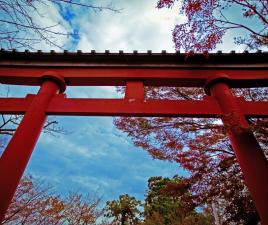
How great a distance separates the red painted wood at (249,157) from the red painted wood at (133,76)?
1.27m

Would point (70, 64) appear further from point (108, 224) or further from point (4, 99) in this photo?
point (108, 224)

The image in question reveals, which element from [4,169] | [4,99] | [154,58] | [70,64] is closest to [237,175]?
[154,58]

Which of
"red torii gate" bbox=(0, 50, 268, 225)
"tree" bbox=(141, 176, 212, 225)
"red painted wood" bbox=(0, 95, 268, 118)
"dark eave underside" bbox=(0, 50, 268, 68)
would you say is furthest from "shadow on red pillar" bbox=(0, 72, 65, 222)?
"tree" bbox=(141, 176, 212, 225)

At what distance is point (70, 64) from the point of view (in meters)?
6.32

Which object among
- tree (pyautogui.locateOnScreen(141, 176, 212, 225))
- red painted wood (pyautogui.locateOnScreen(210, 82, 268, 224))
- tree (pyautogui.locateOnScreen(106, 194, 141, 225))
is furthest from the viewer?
tree (pyautogui.locateOnScreen(106, 194, 141, 225))

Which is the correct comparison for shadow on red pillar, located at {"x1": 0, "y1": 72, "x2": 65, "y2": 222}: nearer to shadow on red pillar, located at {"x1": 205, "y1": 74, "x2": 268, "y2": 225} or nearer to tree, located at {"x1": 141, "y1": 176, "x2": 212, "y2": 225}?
shadow on red pillar, located at {"x1": 205, "y1": 74, "x2": 268, "y2": 225}

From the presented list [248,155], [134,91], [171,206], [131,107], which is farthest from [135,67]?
[171,206]

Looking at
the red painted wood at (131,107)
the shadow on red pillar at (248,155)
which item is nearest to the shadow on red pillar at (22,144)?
the red painted wood at (131,107)

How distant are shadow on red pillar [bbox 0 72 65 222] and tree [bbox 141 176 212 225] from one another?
502 centimetres

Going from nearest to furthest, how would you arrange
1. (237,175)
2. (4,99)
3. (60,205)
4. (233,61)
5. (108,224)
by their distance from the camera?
(4,99) → (233,61) → (237,175) → (60,205) → (108,224)

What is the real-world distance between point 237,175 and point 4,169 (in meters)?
6.94

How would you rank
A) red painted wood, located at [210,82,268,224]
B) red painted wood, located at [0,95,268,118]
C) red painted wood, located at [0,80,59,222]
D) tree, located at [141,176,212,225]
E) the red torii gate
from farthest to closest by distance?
tree, located at [141,176,212,225] → red painted wood, located at [0,95,268,118] → the red torii gate → red painted wood, located at [0,80,59,222] → red painted wood, located at [210,82,268,224]

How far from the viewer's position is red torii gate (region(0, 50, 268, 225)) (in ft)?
14.3

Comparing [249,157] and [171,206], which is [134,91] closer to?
[249,157]
